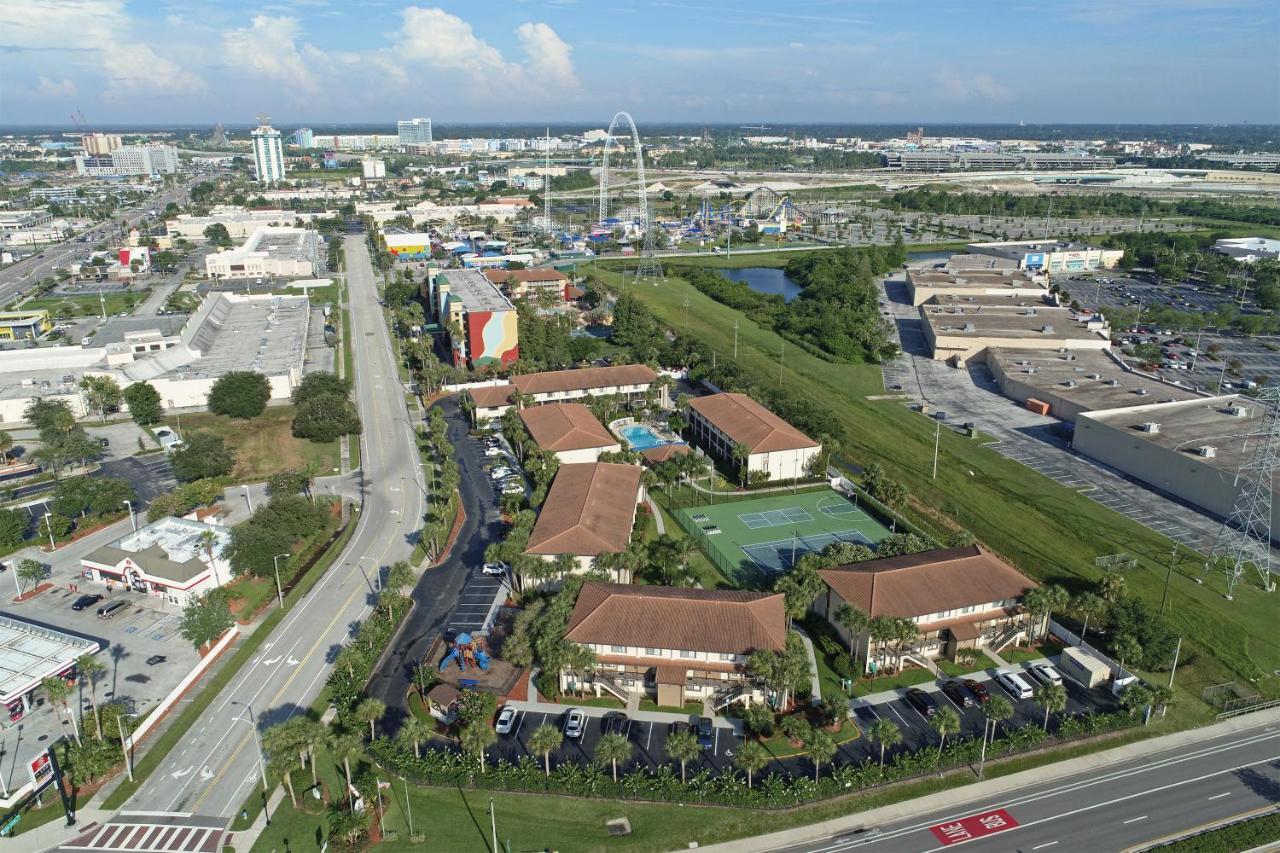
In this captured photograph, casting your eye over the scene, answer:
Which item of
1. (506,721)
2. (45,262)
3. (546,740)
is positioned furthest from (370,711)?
(45,262)

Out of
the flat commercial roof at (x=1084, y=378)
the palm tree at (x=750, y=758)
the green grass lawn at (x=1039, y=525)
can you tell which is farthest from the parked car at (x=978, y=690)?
the flat commercial roof at (x=1084, y=378)

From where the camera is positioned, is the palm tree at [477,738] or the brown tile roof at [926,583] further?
the brown tile roof at [926,583]

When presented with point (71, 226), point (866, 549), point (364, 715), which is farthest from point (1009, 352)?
point (71, 226)

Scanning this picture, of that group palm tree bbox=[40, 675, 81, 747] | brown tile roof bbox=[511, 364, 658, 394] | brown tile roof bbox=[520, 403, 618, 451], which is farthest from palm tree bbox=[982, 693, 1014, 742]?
brown tile roof bbox=[511, 364, 658, 394]

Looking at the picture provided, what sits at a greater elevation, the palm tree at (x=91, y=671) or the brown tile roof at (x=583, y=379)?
the brown tile roof at (x=583, y=379)

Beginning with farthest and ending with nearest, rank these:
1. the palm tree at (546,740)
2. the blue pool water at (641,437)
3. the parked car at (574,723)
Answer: the blue pool water at (641,437)
the parked car at (574,723)
the palm tree at (546,740)

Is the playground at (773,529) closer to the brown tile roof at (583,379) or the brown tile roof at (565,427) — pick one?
the brown tile roof at (565,427)
